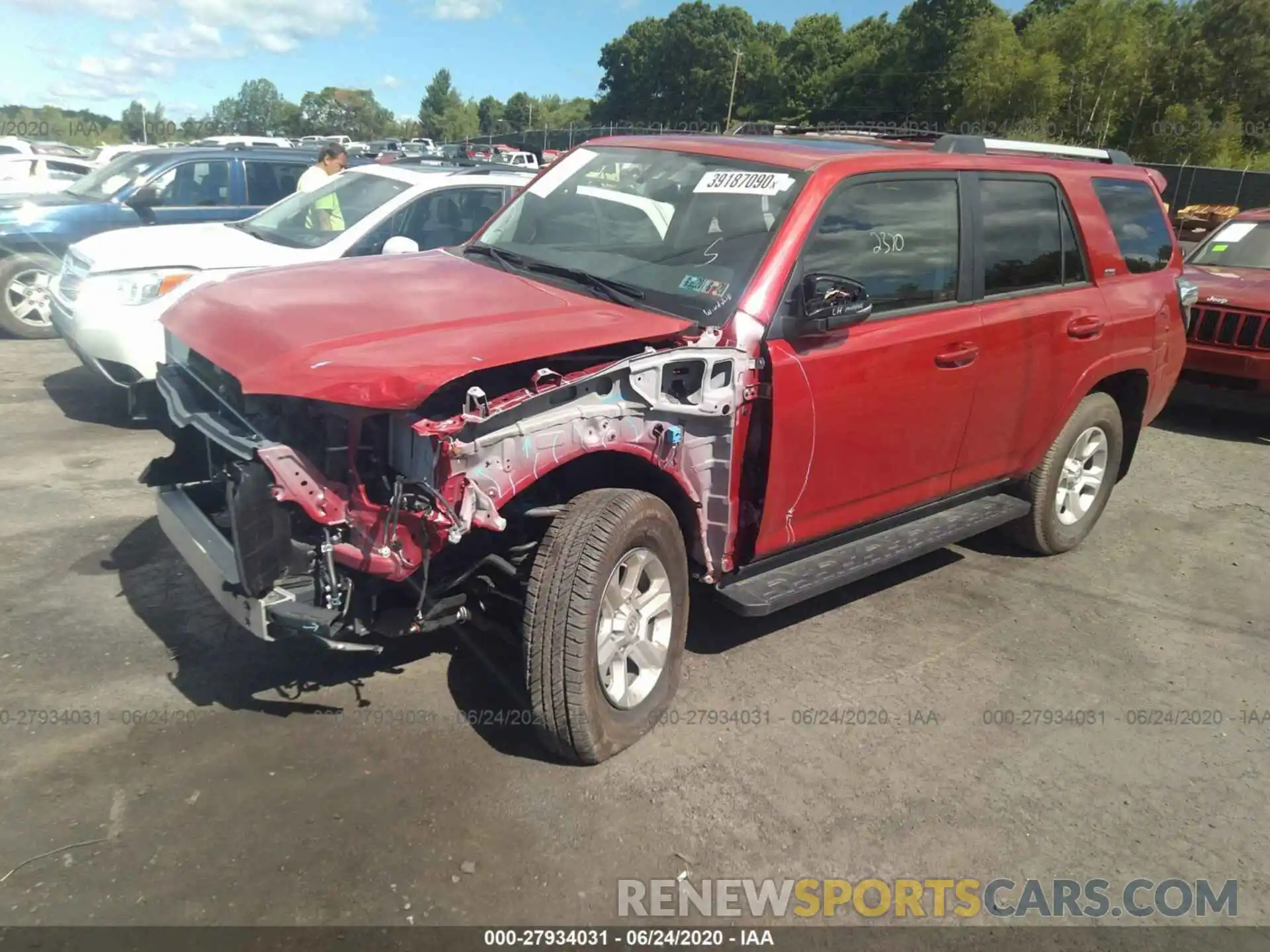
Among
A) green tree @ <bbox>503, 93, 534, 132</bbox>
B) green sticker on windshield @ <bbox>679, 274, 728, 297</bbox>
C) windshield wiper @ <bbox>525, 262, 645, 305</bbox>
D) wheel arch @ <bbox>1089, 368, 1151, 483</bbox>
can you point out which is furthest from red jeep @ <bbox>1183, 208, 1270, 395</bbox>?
green tree @ <bbox>503, 93, 534, 132</bbox>

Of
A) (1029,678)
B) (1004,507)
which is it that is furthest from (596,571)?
(1004,507)

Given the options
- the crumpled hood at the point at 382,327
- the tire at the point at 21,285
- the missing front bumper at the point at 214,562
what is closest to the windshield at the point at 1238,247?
the crumpled hood at the point at 382,327

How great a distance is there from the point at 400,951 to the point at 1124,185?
5.24 metres

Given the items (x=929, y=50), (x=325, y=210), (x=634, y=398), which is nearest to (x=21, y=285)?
(x=325, y=210)

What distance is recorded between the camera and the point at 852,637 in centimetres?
446

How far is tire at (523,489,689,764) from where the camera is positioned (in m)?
3.10

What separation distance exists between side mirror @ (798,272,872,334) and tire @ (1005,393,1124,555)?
2.14 meters

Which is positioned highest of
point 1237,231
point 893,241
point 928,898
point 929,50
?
point 929,50

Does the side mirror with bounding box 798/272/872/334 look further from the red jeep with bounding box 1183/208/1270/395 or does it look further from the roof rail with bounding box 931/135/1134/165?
the red jeep with bounding box 1183/208/1270/395

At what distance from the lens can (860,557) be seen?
4.15m

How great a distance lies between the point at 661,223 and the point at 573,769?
2.19 meters

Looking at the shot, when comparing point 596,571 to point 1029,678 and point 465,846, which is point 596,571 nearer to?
point 465,846

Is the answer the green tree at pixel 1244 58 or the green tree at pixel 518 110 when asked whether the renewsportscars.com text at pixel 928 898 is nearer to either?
the green tree at pixel 1244 58

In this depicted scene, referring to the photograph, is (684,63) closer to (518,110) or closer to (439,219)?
(518,110)
